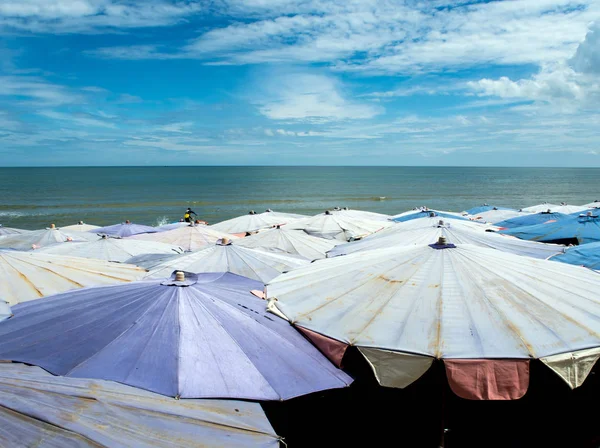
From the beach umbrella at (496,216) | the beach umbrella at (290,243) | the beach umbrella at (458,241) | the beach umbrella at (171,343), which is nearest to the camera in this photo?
the beach umbrella at (171,343)

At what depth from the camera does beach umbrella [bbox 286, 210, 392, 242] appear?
50.9 feet

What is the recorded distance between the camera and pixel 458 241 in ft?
28.8

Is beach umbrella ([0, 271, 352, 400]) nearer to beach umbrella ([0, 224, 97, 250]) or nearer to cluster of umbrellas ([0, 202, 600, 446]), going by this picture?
cluster of umbrellas ([0, 202, 600, 446])

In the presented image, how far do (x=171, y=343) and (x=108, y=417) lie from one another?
45.7 inches

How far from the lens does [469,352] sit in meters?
4.30

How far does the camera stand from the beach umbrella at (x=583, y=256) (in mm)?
7211

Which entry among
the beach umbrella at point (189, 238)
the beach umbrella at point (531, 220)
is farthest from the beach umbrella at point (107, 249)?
the beach umbrella at point (531, 220)

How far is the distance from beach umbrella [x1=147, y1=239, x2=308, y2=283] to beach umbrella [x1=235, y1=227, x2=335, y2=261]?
2.94 m

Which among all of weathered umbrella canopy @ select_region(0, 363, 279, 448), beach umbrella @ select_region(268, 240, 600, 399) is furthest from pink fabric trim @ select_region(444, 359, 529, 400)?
weathered umbrella canopy @ select_region(0, 363, 279, 448)

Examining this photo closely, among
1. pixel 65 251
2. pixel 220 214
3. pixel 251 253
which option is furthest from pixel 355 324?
pixel 220 214

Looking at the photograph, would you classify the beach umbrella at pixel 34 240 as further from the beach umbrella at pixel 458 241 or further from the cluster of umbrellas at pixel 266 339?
the beach umbrella at pixel 458 241

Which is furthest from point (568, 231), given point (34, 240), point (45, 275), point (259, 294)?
point (34, 240)

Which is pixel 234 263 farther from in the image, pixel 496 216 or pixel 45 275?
pixel 496 216

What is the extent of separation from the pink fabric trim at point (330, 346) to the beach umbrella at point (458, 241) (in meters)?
4.09
